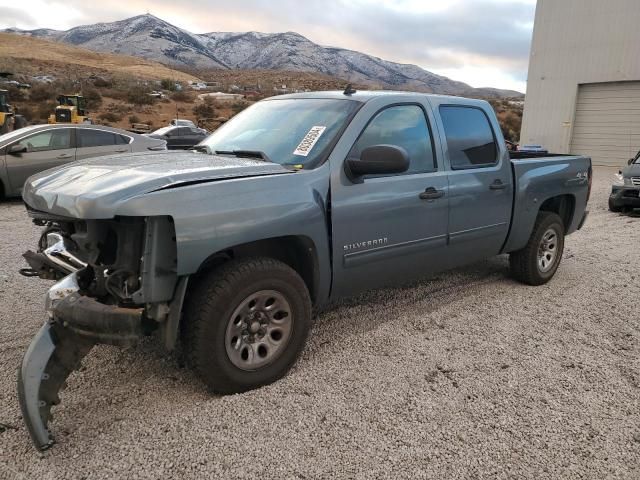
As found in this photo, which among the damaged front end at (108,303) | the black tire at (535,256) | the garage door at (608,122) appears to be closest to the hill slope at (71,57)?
the garage door at (608,122)

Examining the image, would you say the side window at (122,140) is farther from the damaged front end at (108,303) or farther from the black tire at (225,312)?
the black tire at (225,312)

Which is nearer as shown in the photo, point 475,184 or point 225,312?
point 225,312

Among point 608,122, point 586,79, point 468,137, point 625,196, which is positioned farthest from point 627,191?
point 586,79

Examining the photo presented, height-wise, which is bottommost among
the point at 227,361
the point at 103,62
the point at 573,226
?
the point at 227,361

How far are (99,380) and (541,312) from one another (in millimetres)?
3750

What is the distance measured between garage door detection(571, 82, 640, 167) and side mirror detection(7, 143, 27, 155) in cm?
2181

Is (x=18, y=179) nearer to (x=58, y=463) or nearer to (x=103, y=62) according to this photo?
(x=58, y=463)

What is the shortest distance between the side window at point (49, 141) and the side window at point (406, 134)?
8426mm

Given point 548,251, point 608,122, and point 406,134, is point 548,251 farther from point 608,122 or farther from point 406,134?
point 608,122

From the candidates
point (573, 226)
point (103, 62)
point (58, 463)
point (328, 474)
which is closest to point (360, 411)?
point (328, 474)

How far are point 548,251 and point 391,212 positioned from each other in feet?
9.06

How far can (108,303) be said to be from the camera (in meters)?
3.04

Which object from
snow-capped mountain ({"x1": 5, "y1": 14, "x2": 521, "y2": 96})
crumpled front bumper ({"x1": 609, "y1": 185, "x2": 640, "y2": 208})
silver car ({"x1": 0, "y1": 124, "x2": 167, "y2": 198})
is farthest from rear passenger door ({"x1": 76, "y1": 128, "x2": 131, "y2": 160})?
snow-capped mountain ({"x1": 5, "y1": 14, "x2": 521, "y2": 96})

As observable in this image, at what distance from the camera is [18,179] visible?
973 cm
